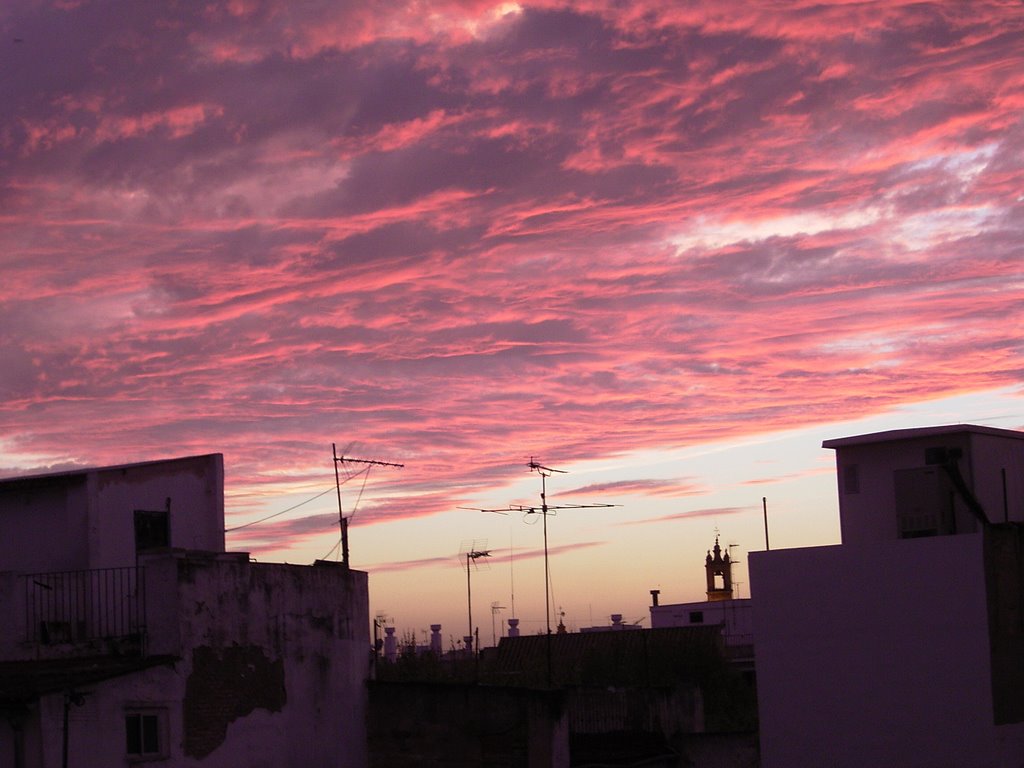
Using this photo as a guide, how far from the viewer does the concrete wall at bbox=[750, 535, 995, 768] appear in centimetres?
3200

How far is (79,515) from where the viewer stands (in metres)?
26.3

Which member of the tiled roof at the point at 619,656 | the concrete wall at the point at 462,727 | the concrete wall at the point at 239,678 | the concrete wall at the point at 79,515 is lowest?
the tiled roof at the point at 619,656

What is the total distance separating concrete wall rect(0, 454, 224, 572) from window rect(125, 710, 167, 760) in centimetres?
471

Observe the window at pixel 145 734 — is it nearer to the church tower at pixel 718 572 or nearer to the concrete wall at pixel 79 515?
the concrete wall at pixel 79 515

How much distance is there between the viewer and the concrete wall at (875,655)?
105 feet

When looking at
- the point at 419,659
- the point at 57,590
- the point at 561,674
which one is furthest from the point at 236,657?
the point at 561,674

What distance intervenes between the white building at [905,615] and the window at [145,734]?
61.3 ft

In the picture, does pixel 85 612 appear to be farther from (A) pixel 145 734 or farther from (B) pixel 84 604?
(A) pixel 145 734

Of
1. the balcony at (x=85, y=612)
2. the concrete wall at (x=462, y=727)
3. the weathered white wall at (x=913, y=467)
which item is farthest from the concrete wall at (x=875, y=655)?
the balcony at (x=85, y=612)

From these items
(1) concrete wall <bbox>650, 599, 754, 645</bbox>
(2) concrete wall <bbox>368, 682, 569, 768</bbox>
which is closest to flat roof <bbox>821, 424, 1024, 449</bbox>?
(2) concrete wall <bbox>368, 682, 569, 768</bbox>

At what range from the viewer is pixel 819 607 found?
35031 millimetres

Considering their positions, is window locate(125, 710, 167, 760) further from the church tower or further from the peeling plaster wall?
the church tower

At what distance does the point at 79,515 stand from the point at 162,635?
15.4 feet

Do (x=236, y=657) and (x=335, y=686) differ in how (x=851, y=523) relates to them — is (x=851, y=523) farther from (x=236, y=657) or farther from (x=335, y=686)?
(x=236, y=657)
